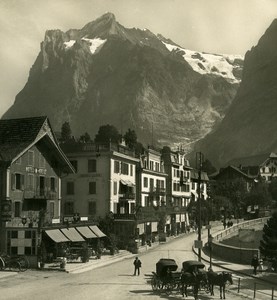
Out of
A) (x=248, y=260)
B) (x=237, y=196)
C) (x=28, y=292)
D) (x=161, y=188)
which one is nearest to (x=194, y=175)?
(x=237, y=196)

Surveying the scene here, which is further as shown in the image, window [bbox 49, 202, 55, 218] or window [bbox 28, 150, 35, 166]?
window [bbox 49, 202, 55, 218]

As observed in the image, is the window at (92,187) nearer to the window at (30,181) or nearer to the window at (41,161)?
the window at (41,161)

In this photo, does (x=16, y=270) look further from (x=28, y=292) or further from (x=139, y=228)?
(x=139, y=228)

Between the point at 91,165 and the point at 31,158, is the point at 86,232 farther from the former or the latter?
the point at 91,165

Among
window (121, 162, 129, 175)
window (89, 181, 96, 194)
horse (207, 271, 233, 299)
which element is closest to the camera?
horse (207, 271, 233, 299)

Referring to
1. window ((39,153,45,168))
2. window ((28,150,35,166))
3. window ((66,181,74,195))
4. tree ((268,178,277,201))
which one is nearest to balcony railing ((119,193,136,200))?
window ((66,181,74,195))

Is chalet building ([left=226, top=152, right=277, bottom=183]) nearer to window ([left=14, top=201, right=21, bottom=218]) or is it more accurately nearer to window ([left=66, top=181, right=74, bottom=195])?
window ([left=66, top=181, right=74, bottom=195])

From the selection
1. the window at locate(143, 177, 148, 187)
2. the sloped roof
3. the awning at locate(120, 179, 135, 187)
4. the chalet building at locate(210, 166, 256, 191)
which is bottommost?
the awning at locate(120, 179, 135, 187)
